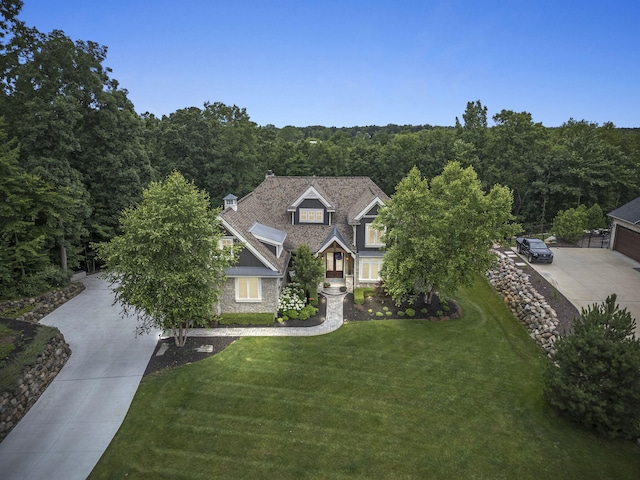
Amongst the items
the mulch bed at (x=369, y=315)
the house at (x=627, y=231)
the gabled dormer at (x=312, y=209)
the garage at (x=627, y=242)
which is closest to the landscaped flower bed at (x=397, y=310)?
the mulch bed at (x=369, y=315)

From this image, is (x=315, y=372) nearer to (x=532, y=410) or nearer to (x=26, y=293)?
(x=532, y=410)

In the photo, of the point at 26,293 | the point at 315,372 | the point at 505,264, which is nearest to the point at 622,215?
the point at 505,264

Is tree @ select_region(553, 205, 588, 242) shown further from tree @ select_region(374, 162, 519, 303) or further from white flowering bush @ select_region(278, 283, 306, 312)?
white flowering bush @ select_region(278, 283, 306, 312)

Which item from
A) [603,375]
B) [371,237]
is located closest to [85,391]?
[371,237]

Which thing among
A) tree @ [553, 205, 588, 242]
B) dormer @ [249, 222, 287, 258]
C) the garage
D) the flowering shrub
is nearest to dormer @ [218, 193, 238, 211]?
dormer @ [249, 222, 287, 258]

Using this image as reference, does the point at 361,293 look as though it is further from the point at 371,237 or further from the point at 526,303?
the point at 526,303

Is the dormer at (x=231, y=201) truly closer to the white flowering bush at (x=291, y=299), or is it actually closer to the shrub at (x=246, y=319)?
the white flowering bush at (x=291, y=299)

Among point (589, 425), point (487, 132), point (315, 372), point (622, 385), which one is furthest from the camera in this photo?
point (487, 132)
